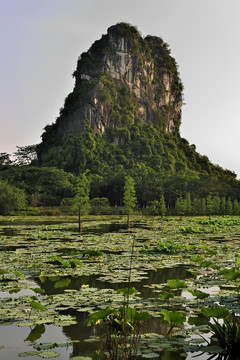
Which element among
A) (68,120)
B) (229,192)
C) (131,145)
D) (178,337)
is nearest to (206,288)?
(178,337)

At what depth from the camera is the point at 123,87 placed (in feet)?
452

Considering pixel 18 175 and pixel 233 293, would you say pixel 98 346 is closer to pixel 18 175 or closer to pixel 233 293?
pixel 233 293

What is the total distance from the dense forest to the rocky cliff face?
396 mm

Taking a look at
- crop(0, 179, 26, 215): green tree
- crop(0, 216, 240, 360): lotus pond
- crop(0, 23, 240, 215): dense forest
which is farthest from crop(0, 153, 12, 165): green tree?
crop(0, 216, 240, 360): lotus pond

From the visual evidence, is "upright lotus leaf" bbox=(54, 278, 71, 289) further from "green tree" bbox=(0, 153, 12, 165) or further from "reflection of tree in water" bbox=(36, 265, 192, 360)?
"green tree" bbox=(0, 153, 12, 165)

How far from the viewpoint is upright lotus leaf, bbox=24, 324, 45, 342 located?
491cm

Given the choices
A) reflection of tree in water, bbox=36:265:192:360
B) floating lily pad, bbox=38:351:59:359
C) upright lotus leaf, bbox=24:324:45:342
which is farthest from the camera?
upright lotus leaf, bbox=24:324:45:342

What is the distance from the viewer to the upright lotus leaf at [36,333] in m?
4.91

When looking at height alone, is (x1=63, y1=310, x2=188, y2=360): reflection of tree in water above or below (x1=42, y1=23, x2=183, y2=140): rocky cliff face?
below

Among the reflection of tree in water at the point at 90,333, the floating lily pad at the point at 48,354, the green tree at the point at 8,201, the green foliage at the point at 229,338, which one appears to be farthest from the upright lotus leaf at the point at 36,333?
the green tree at the point at 8,201

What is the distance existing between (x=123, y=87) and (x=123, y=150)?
3310 centimetres

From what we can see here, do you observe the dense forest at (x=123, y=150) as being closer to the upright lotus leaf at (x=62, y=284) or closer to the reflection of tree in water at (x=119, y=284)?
the reflection of tree in water at (x=119, y=284)

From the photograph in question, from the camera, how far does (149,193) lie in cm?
7531

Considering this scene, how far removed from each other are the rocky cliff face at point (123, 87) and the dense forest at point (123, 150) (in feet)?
1.30
